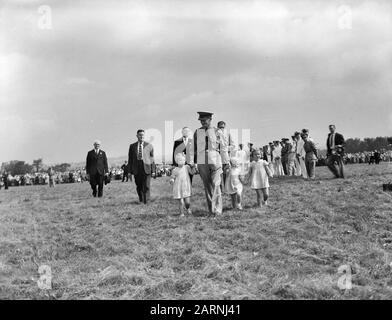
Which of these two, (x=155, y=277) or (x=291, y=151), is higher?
(x=291, y=151)

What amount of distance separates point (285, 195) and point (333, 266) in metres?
6.35

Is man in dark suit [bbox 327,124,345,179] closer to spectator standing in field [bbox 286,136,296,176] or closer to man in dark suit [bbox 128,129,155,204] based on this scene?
spectator standing in field [bbox 286,136,296,176]

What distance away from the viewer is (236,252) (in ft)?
21.8

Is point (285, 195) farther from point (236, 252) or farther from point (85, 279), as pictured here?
point (85, 279)

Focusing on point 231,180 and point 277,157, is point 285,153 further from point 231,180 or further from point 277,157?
point 231,180

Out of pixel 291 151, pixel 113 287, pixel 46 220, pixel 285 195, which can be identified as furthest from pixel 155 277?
pixel 291 151

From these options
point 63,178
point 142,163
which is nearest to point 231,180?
point 142,163

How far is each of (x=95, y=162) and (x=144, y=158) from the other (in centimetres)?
349

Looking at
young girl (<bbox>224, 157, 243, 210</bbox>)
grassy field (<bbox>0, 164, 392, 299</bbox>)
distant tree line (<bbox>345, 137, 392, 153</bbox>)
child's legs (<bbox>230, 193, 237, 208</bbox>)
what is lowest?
grassy field (<bbox>0, 164, 392, 299</bbox>)

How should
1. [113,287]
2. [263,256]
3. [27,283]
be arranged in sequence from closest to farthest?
[113,287] → [27,283] → [263,256]

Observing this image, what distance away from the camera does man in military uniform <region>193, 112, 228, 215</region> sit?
9.29 metres

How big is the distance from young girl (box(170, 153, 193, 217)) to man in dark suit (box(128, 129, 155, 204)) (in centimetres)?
265

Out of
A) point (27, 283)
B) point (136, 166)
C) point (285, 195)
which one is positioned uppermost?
point (136, 166)

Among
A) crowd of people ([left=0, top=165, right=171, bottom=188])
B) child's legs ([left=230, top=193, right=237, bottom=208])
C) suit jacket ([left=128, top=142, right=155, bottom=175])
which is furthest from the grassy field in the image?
crowd of people ([left=0, top=165, right=171, bottom=188])
